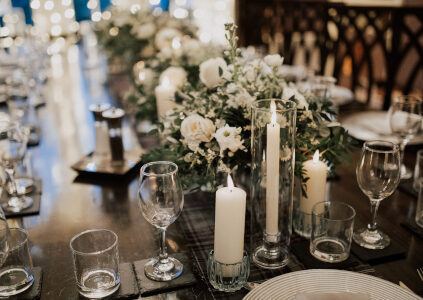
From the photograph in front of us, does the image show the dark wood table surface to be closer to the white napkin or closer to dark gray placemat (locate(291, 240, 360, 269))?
dark gray placemat (locate(291, 240, 360, 269))

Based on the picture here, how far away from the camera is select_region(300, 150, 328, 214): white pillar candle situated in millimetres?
1117

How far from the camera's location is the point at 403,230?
3.85 ft

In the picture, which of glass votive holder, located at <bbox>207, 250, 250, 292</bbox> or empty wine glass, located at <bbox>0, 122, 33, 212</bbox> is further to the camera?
empty wine glass, located at <bbox>0, 122, 33, 212</bbox>

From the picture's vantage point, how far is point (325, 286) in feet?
2.96

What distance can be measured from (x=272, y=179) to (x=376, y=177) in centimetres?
26

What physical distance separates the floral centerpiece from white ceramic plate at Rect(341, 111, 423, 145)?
1.62 ft

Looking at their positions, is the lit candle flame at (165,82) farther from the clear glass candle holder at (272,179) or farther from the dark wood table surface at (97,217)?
the clear glass candle holder at (272,179)

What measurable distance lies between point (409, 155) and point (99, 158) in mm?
1117

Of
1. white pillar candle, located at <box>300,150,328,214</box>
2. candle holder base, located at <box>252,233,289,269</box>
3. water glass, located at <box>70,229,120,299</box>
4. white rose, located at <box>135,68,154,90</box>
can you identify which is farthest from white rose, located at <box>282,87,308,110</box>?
white rose, located at <box>135,68,154,90</box>

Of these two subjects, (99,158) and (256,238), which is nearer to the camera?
(256,238)

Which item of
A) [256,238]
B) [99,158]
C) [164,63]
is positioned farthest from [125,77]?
[256,238]

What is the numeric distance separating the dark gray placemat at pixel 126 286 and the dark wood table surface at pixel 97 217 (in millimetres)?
34

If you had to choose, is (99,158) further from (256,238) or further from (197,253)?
(256,238)

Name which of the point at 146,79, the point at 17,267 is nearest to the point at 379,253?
the point at 17,267
